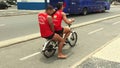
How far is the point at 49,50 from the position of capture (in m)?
7.20

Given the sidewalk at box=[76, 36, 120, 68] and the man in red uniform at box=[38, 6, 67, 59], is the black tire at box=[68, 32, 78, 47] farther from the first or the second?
the man in red uniform at box=[38, 6, 67, 59]

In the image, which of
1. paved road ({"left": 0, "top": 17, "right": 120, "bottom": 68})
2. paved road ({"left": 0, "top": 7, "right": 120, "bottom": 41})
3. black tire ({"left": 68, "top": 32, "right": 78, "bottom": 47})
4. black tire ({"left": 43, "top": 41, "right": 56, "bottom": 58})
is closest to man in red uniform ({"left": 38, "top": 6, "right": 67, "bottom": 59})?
black tire ({"left": 43, "top": 41, "right": 56, "bottom": 58})

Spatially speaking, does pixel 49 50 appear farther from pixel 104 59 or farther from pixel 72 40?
pixel 72 40

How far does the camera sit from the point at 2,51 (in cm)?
790

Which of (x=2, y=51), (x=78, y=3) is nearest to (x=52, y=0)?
(x=78, y=3)

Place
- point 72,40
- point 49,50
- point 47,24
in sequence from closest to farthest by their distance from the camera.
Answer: point 47,24
point 49,50
point 72,40

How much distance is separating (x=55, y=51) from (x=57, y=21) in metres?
0.98

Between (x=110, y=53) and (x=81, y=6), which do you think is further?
(x=81, y=6)

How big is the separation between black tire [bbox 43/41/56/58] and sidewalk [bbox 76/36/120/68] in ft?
3.86

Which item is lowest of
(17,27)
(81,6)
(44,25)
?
(17,27)

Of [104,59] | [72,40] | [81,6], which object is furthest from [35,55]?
[81,6]

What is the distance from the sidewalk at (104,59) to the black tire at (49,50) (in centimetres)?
118

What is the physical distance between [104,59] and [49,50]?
164cm

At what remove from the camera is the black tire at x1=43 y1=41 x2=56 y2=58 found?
7096mm
